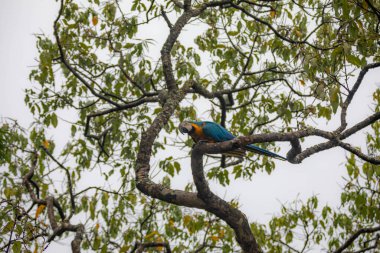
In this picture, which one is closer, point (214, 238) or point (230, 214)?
point (230, 214)

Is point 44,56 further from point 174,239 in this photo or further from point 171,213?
point 174,239

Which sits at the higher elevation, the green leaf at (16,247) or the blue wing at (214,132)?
the blue wing at (214,132)

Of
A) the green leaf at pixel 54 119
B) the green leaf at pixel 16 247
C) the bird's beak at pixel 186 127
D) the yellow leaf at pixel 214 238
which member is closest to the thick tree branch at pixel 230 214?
the bird's beak at pixel 186 127

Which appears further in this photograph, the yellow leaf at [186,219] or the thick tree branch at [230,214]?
the yellow leaf at [186,219]

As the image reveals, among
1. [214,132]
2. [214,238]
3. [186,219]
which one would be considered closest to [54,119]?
[186,219]

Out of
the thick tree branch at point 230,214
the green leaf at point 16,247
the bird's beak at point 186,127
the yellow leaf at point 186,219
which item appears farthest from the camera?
the yellow leaf at point 186,219

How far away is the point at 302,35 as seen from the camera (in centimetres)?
529

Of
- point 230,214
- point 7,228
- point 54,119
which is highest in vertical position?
point 54,119

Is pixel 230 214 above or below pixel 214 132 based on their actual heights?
below

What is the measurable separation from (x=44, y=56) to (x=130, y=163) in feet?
5.75

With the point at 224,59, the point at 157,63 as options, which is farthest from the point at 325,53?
the point at 157,63

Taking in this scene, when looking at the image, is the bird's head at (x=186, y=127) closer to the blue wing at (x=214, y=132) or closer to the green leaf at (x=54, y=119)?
the blue wing at (x=214, y=132)

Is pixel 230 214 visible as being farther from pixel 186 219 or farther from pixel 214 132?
pixel 186 219

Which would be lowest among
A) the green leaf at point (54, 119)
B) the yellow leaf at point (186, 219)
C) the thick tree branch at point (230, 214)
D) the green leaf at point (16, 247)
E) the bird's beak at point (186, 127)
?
the green leaf at point (16, 247)
